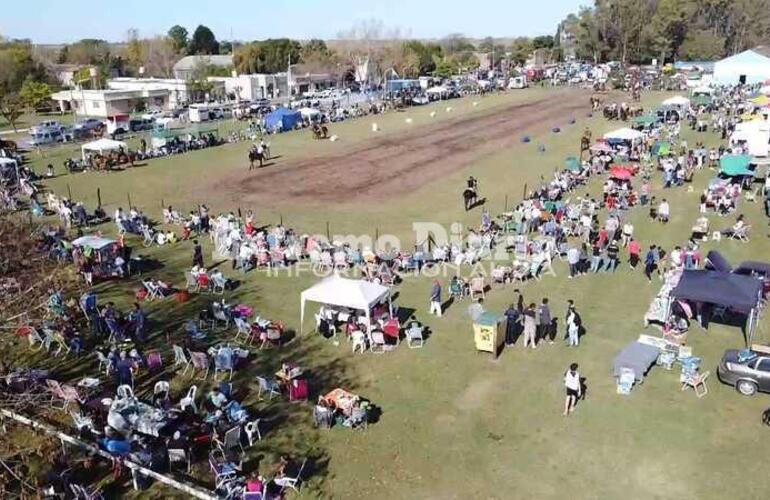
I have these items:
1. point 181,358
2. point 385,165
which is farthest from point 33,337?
point 385,165

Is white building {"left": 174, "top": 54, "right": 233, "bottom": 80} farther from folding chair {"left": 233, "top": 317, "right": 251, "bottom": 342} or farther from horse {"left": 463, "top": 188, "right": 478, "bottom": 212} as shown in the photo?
folding chair {"left": 233, "top": 317, "right": 251, "bottom": 342}

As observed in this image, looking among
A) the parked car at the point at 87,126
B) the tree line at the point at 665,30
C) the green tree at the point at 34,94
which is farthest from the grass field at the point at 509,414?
the tree line at the point at 665,30

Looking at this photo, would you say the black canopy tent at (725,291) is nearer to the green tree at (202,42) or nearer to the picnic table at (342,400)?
the picnic table at (342,400)

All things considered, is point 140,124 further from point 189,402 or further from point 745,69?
point 745,69

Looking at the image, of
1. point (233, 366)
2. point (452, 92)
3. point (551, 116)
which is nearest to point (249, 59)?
point (452, 92)

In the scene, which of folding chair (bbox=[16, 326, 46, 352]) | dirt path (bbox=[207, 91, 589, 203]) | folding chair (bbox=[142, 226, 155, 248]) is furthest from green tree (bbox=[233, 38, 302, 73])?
folding chair (bbox=[16, 326, 46, 352])

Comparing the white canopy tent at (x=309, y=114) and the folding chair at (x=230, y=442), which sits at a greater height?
the white canopy tent at (x=309, y=114)

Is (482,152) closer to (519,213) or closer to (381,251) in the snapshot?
(519,213)
